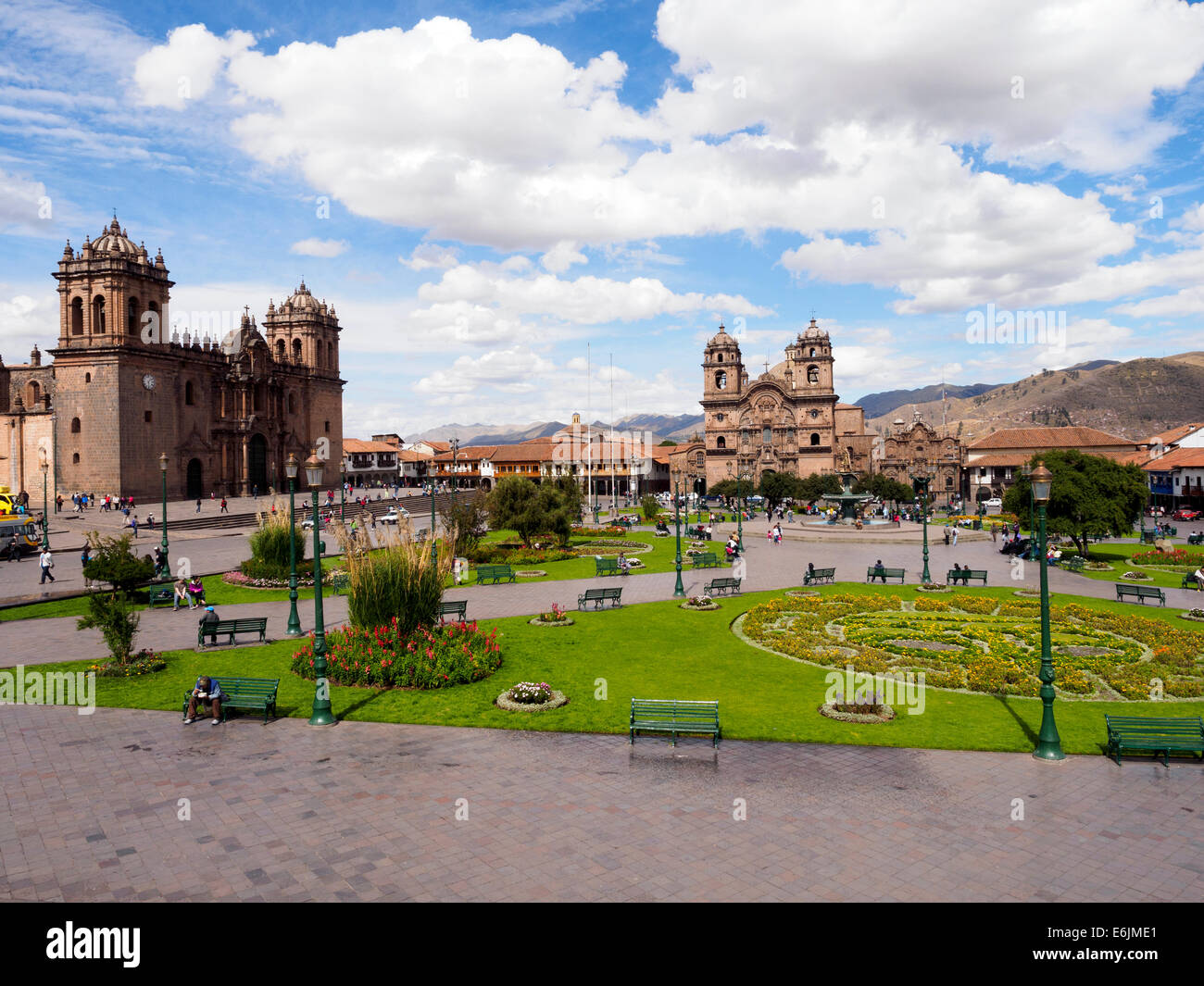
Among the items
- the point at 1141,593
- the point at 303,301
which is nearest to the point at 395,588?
the point at 1141,593

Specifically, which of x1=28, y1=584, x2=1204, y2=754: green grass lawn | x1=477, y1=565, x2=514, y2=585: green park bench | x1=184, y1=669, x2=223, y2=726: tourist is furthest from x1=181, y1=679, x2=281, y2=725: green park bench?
x1=477, y1=565, x2=514, y2=585: green park bench

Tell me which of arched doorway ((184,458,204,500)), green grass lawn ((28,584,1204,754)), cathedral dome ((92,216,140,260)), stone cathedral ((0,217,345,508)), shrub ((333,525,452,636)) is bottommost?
green grass lawn ((28,584,1204,754))

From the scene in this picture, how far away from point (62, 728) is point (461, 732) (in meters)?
6.60

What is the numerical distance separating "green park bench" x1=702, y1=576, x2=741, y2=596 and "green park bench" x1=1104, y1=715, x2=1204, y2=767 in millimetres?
14259

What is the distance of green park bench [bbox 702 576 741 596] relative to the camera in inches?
989

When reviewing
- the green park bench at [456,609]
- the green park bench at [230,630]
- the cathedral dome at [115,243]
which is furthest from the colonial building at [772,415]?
the green park bench at [230,630]

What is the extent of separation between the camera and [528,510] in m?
36.8

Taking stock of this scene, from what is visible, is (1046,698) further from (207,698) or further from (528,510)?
(528,510)

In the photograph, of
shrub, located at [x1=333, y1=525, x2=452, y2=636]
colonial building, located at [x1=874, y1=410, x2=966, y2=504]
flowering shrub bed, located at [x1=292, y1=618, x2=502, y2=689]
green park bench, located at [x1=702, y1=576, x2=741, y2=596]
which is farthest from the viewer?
colonial building, located at [x1=874, y1=410, x2=966, y2=504]

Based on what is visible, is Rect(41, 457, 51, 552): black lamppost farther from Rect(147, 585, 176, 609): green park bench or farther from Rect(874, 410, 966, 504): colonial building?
Rect(874, 410, 966, 504): colonial building

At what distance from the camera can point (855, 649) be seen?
18.1 meters

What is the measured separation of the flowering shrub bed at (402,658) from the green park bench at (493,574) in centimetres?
1234

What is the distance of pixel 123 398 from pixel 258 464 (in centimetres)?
1628
